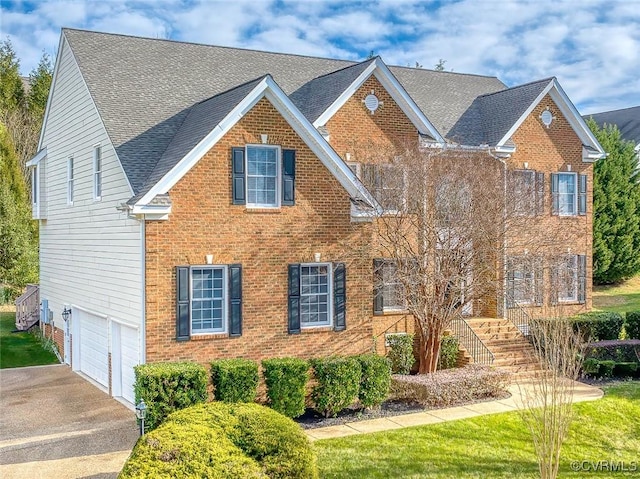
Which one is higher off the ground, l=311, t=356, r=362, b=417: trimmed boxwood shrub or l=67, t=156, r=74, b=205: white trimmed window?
l=67, t=156, r=74, b=205: white trimmed window

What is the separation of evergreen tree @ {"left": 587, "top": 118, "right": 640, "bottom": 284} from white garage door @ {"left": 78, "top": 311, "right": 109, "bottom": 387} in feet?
83.5

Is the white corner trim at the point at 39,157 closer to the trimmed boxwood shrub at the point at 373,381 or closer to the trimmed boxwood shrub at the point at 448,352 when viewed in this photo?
the trimmed boxwood shrub at the point at 373,381

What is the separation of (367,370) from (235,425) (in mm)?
6382

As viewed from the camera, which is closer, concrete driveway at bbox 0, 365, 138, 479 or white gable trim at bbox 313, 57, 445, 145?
concrete driveway at bbox 0, 365, 138, 479

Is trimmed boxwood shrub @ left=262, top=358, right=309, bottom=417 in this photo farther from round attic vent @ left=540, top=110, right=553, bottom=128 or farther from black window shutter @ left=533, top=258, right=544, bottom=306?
round attic vent @ left=540, top=110, right=553, bottom=128

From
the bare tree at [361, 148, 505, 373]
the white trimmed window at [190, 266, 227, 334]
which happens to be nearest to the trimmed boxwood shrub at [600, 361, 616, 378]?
the bare tree at [361, 148, 505, 373]

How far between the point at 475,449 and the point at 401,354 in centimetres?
575

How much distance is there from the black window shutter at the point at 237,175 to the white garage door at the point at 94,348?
5.46 meters

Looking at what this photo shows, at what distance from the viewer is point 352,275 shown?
17.0 meters

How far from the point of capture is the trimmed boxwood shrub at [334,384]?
14984mm

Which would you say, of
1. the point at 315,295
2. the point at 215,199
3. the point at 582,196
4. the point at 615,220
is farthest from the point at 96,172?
the point at 615,220

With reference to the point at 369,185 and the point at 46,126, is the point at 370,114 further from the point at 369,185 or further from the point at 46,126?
the point at 46,126

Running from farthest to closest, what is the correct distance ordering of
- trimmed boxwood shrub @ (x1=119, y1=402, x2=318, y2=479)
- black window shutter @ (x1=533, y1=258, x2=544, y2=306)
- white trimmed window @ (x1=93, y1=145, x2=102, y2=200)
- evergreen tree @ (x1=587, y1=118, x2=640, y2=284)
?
evergreen tree @ (x1=587, y1=118, x2=640, y2=284), black window shutter @ (x1=533, y1=258, x2=544, y2=306), white trimmed window @ (x1=93, y1=145, x2=102, y2=200), trimmed boxwood shrub @ (x1=119, y1=402, x2=318, y2=479)

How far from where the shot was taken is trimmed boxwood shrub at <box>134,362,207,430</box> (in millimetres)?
13070
